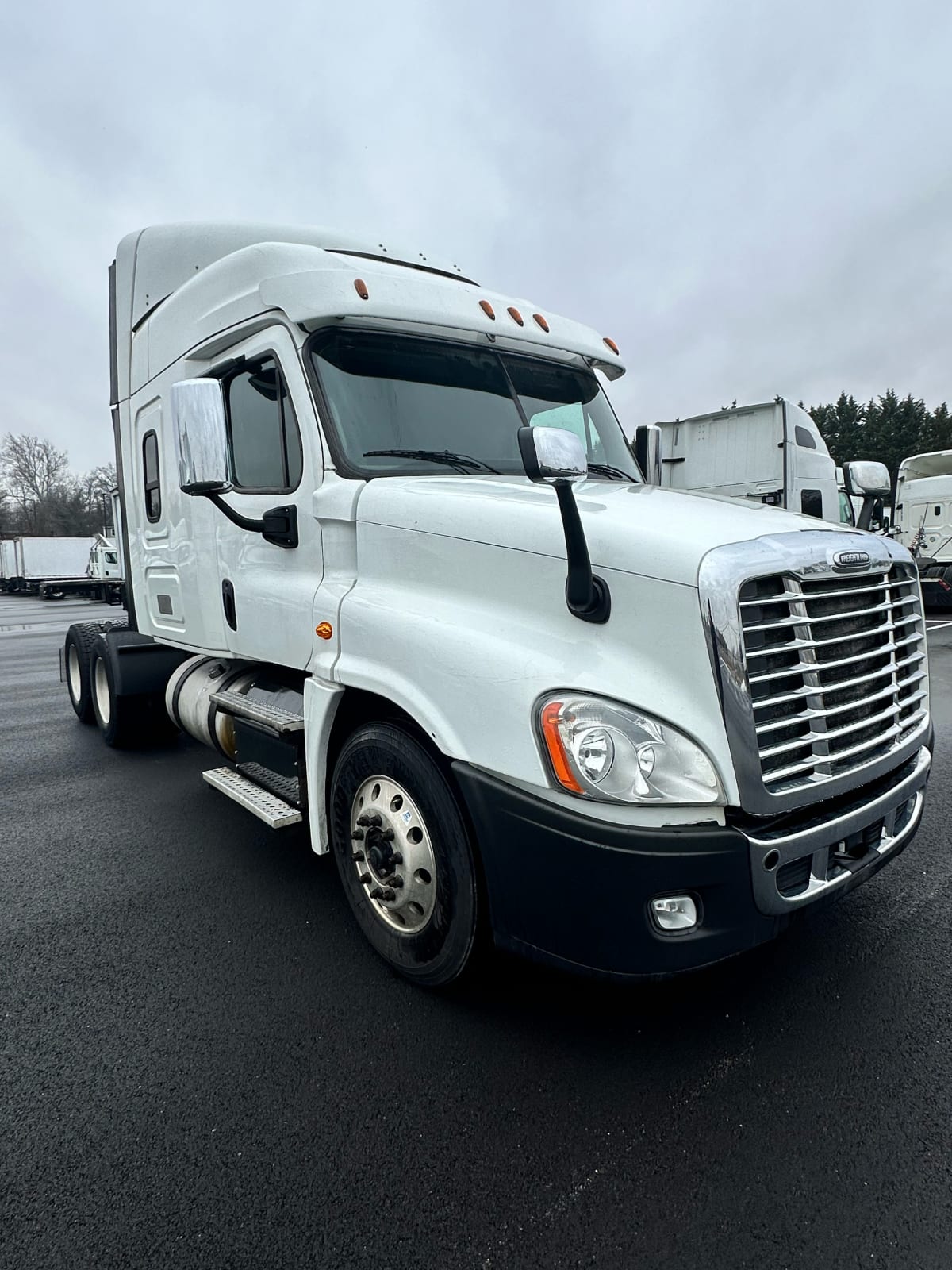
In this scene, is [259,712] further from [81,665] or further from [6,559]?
[6,559]

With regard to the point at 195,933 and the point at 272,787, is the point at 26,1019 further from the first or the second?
the point at 272,787

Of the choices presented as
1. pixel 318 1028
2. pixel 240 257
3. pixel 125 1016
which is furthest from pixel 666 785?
pixel 240 257

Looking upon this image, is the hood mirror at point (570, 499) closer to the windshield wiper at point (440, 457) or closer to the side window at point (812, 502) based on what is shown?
the windshield wiper at point (440, 457)

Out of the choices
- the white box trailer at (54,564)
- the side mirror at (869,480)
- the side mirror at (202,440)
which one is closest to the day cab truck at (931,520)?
the side mirror at (869,480)

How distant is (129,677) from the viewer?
6105 millimetres

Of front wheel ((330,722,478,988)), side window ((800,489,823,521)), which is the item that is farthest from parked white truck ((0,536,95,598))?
front wheel ((330,722,478,988))

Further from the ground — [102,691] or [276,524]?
[276,524]

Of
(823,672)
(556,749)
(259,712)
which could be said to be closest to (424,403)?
(259,712)

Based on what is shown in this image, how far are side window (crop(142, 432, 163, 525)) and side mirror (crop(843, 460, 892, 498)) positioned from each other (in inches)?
164

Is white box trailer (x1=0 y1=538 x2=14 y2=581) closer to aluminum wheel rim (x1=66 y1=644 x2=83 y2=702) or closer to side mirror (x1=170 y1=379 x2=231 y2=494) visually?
aluminum wheel rim (x1=66 y1=644 x2=83 y2=702)

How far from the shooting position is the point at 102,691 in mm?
6688

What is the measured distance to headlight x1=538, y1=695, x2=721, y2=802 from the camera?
6.80ft

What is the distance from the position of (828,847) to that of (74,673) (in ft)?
24.1

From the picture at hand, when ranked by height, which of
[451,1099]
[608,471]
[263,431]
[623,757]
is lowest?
[451,1099]
